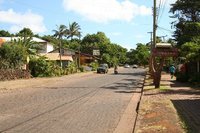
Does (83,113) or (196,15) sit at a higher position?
(196,15)

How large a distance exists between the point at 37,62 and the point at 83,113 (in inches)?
1486

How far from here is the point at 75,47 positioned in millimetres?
134625

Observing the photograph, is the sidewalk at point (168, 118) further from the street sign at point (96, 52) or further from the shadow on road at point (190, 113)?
the street sign at point (96, 52)

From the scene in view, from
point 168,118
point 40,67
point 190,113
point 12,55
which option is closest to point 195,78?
point 190,113

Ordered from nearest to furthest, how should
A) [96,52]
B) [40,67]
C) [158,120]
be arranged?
1. [158,120]
2. [40,67]
3. [96,52]

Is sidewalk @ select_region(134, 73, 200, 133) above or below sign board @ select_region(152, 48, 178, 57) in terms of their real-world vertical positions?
below

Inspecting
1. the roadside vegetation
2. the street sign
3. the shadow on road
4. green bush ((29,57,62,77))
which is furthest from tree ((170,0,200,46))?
→ the street sign

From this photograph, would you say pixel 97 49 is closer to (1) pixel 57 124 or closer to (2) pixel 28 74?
(2) pixel 28 74

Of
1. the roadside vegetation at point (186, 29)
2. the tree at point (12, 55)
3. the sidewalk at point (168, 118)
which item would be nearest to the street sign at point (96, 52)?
the roadside vegetation at point (186, 29)

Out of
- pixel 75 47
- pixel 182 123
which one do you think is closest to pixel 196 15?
pixel 182 123

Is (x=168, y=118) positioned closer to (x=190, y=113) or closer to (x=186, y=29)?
(x=190, y=113)

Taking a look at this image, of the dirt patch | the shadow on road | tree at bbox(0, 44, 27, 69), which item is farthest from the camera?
tree at bbox(0, 44, 27, 69)

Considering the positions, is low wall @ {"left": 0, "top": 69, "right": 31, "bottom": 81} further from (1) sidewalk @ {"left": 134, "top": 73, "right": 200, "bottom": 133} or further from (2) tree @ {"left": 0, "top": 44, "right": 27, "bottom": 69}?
(1) sidewalk @ {"left": 134, "top": 73, "right": 200, "bottom": 133}

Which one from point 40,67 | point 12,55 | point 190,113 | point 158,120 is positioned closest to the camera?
point 158,120
